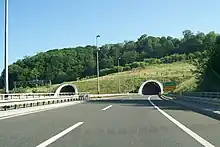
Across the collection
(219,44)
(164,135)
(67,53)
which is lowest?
(164,135)

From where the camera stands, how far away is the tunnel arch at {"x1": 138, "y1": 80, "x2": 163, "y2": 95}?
120m

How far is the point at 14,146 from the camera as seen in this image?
9.81 metres

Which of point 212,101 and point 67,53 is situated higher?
point 67,53

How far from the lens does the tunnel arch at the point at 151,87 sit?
12000 cm

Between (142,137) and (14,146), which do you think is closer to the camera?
(14,146)

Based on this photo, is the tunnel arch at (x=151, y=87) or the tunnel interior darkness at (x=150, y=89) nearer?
the tunnel arch at (x=151, y=87)

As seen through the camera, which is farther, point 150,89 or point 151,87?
point 150,89

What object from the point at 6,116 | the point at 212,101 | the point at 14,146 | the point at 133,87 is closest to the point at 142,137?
the point at 14,146

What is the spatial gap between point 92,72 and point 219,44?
137 metres

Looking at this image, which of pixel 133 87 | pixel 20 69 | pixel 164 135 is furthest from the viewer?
pixel 20 69

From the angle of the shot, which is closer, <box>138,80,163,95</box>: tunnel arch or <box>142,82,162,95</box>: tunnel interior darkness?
<box>138,80,163,95</box>: tunnel arch

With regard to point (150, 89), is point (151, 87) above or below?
above

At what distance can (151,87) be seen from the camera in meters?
134

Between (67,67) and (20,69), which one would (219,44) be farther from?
(67,67)
